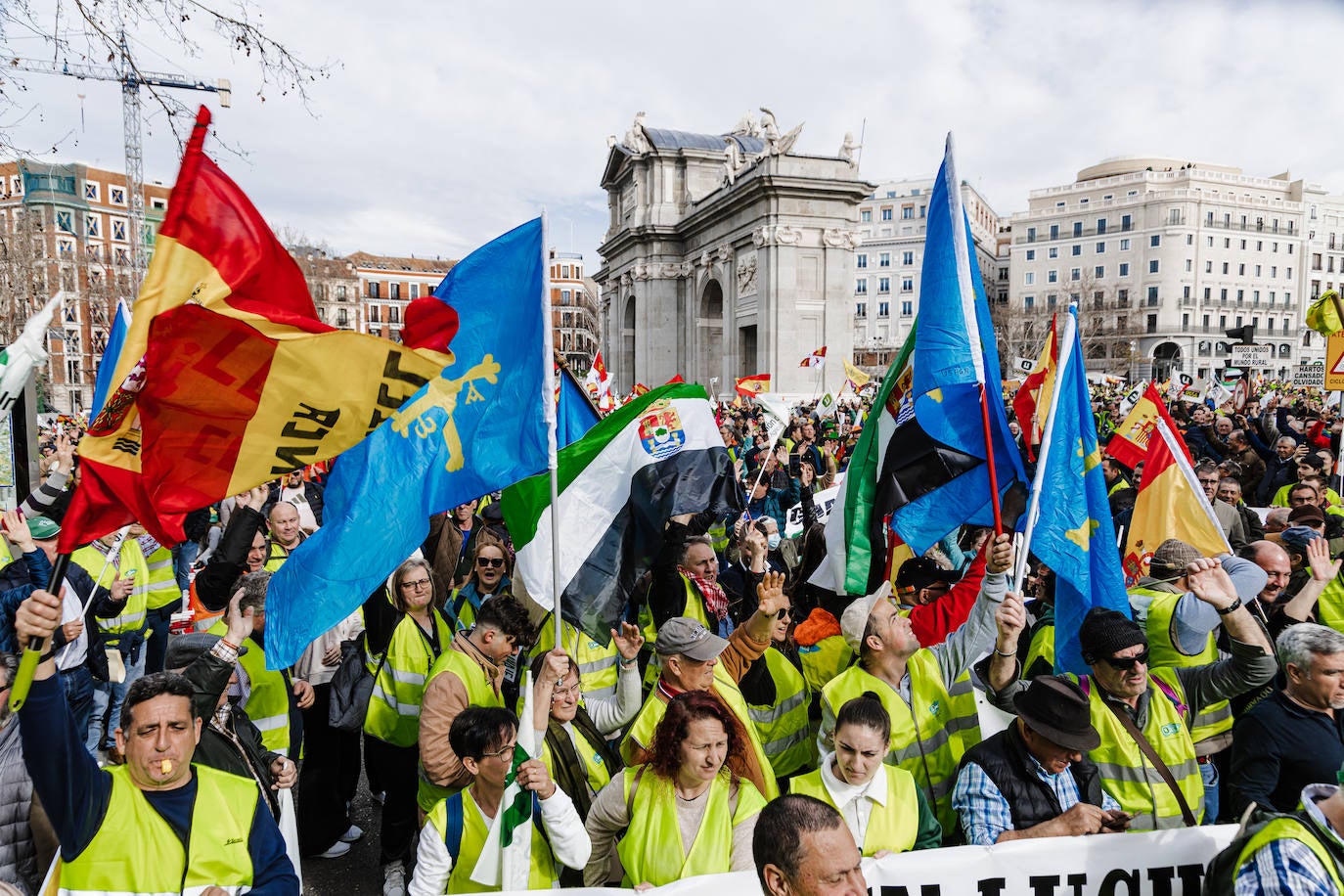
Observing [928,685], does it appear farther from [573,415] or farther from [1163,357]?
[1163,357]

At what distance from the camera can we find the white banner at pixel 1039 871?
2.96 metres

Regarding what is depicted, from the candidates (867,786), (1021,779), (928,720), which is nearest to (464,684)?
(867,786)

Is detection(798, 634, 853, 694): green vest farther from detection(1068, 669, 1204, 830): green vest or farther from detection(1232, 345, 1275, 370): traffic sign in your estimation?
detection(1232, 345, 1275, 370): traffic sign

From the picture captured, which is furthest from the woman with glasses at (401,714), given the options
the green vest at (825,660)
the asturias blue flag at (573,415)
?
the green vest at (825,660)

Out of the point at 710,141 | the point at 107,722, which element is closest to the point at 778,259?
the point at 710,141

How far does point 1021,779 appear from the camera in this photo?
3184 millimetres

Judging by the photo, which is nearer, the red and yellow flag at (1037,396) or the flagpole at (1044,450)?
the flagpole at (1044,450)

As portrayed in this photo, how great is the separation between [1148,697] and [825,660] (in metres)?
1.61

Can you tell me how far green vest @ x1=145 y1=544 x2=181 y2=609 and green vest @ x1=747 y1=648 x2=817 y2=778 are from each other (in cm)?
489

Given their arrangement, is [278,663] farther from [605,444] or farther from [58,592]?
[605,444]

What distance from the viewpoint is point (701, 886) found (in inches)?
110

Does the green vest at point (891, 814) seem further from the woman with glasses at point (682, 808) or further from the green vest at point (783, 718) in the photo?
the green vest at point (783, 718)

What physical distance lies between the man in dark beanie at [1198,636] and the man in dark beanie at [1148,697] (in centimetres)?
19

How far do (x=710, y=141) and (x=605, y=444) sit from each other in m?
45.8
